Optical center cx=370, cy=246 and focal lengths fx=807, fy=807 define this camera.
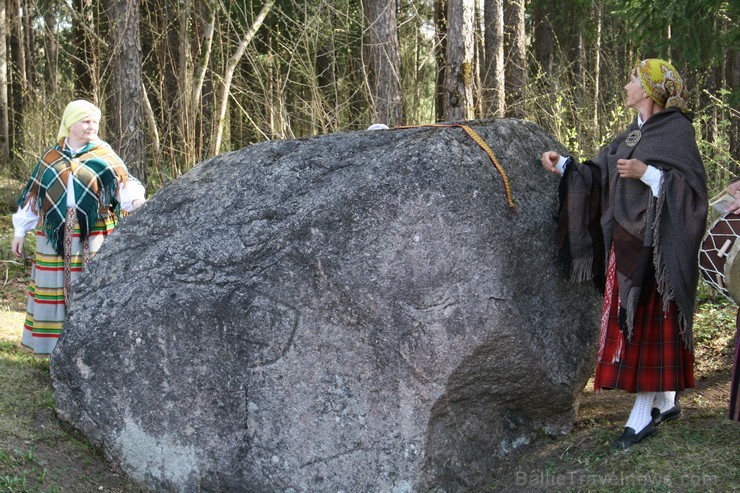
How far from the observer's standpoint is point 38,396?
479 cm

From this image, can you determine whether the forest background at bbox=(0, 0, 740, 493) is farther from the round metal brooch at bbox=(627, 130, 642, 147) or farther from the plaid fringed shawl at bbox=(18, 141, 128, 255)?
the round metal brooch at bbox=(627, 130, 642, 147)

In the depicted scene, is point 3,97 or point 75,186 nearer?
point 75,186

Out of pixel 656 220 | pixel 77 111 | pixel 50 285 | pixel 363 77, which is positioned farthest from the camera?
pixel 363 77

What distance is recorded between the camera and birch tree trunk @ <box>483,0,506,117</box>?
361 inches

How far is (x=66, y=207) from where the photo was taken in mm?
5016

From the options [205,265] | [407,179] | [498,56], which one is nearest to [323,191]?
[407,179]

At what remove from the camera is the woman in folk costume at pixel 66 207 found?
16.4ft

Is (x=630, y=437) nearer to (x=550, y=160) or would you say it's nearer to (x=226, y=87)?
(x=550, y=160)

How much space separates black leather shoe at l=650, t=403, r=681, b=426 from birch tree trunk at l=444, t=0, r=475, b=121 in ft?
13.9

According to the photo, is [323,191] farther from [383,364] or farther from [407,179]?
[383,364]

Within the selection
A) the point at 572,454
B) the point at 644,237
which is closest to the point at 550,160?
the point at 644,237

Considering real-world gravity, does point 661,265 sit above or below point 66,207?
below

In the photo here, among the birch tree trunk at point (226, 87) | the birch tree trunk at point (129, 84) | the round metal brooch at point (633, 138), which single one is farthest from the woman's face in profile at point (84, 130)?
the birch tree trunk at point (226, 87)

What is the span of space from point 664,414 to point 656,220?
109cm
